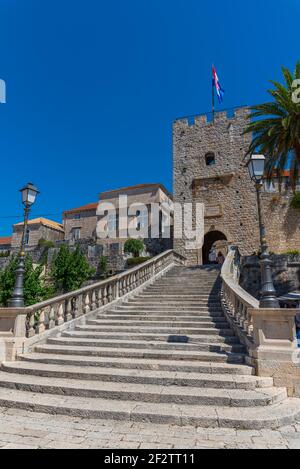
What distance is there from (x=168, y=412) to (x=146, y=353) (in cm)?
182

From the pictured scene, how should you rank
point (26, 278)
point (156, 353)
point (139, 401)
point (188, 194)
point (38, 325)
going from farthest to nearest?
point (188, 194)
point (26, 278)
point (38, 325)
point (156, 353)
point (139, 401)

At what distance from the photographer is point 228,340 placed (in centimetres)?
590

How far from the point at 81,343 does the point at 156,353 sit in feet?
5.84

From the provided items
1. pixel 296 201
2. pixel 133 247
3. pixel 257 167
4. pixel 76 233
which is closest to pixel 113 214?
pixel 76 233

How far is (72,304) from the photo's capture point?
8.06 metres

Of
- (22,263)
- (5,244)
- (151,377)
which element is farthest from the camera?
(5,244)

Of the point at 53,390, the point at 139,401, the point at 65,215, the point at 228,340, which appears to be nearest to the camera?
the point at 139,401

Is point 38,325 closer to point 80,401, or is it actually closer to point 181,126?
point 80,401

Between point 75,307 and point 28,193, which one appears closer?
point 28,193

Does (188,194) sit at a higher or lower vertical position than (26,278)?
higher

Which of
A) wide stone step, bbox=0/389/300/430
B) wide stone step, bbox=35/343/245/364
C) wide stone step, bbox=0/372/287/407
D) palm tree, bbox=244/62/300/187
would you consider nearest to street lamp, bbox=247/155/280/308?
wide stone step, bbox=35/343/245/364

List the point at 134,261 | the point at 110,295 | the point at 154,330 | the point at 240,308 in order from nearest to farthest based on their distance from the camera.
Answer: the point at 240,308
the point at 154,330
the point at 110,295
the point at 134,261

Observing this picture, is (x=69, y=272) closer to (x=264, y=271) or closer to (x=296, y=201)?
(x=296, y=201)
